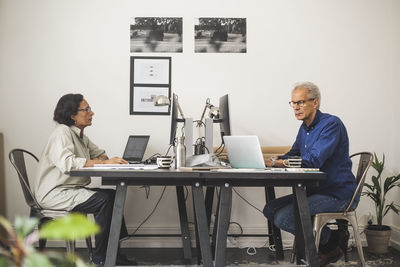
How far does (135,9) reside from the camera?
4.12m

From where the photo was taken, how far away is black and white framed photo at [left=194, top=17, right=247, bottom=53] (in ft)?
13.5

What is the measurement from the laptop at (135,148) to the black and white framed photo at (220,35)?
937 mm

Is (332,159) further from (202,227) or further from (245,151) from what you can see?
(202,227)

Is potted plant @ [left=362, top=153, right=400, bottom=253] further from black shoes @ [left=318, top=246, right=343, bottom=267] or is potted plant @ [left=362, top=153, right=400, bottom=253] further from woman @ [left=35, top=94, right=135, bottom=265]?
woman @ [left=35, top=94, right=135, bottom=265]

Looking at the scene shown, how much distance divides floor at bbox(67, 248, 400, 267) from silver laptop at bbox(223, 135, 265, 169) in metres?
0.98

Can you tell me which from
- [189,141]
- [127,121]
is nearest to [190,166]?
[189,141]

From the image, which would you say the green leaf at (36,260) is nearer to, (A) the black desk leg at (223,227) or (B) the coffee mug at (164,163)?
(A) the black desk leg at (223,227)

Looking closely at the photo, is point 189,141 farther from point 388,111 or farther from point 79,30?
point 388,111

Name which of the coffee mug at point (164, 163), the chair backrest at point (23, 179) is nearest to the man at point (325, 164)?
the coffee mug at point (164, 163)

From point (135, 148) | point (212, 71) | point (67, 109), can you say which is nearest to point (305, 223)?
point (135, 148)

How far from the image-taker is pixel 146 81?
4.10 m

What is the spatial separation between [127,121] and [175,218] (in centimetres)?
96

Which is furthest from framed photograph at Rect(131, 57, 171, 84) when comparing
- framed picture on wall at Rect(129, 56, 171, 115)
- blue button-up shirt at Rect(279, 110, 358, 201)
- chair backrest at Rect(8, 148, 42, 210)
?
blue button-up shirt at Rect(279, 110, 358, 201)

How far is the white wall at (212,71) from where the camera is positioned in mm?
4074
